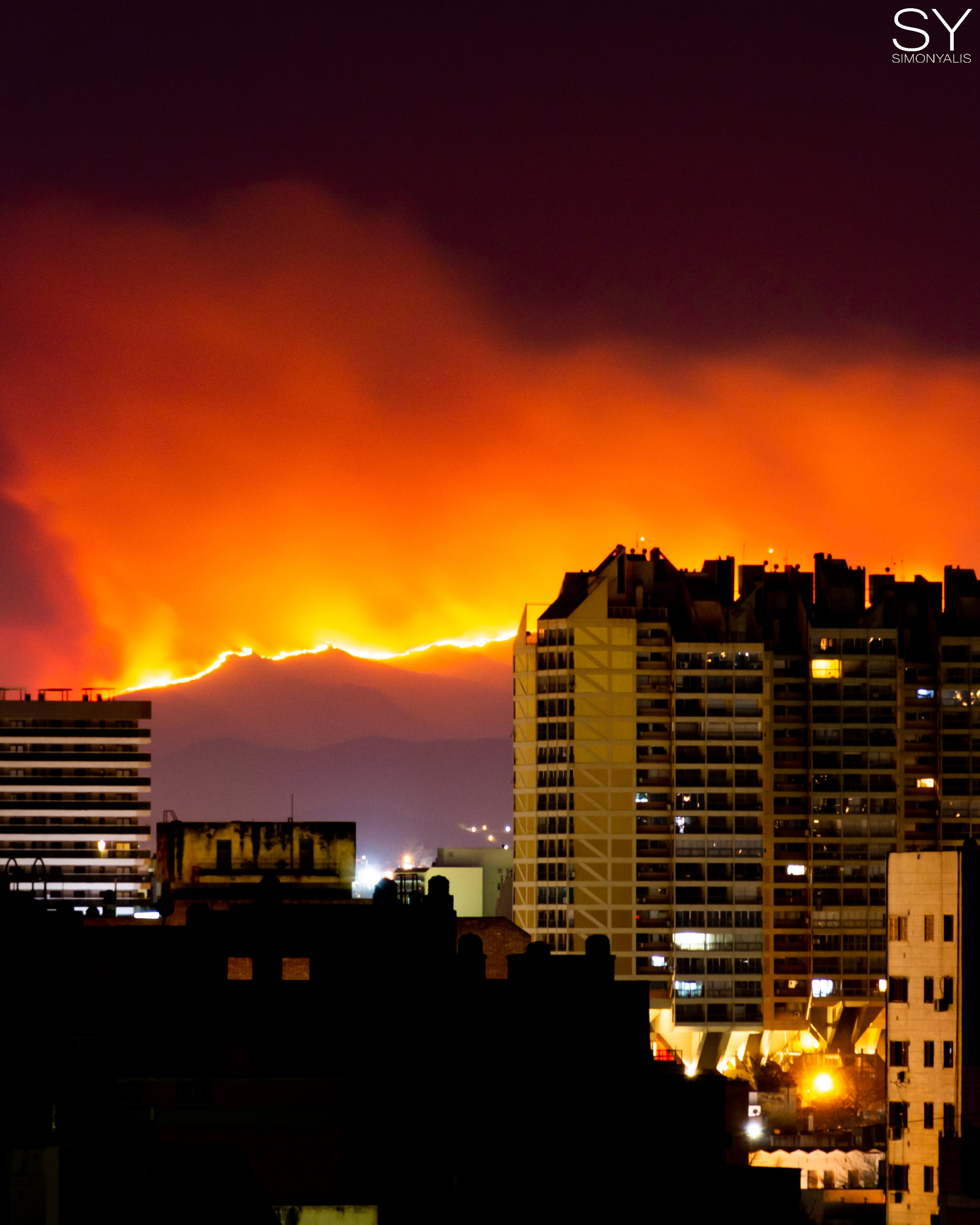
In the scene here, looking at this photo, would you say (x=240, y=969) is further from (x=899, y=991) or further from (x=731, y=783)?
(x=731, y=783)

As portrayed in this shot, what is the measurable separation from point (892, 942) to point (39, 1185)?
53.9 m

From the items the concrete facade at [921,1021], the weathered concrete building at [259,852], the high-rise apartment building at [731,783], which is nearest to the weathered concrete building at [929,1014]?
the concrete facade at [921,1021]

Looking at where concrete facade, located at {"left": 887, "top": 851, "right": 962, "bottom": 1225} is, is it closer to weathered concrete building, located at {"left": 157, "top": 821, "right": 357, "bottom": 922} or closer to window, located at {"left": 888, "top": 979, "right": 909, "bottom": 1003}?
window, located at {"left": 888, "top": 979, "right": 909, "bottom": 1003}

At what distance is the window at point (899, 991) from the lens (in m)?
67.1

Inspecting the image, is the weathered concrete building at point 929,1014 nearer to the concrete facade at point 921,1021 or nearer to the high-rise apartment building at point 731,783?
the concrete facade at point 921,1021

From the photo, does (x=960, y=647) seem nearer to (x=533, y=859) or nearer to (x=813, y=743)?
(x=813, y=743)

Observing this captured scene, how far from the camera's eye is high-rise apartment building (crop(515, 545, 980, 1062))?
499ft

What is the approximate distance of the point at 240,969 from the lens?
118ft

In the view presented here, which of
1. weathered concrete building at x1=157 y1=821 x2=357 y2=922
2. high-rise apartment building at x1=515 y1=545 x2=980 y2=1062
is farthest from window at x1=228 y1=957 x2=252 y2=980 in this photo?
high-rise apartment building at x1=515 y1=545 x2=980 y2=1062

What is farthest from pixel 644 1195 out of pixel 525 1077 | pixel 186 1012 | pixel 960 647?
pixel 960 647

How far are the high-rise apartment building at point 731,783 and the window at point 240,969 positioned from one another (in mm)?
114203

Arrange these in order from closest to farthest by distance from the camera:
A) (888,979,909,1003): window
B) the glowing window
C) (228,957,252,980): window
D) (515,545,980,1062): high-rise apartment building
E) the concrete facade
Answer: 1. the glowing window
2. (228,957,252,980): window
3. the concrete facade
4. (888,979,909,1003): window
5. (515,545,980,1062): high-rise apartment building

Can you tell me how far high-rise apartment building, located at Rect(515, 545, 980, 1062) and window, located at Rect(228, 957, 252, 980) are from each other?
114203 millimetres

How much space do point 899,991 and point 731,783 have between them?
287 feet
